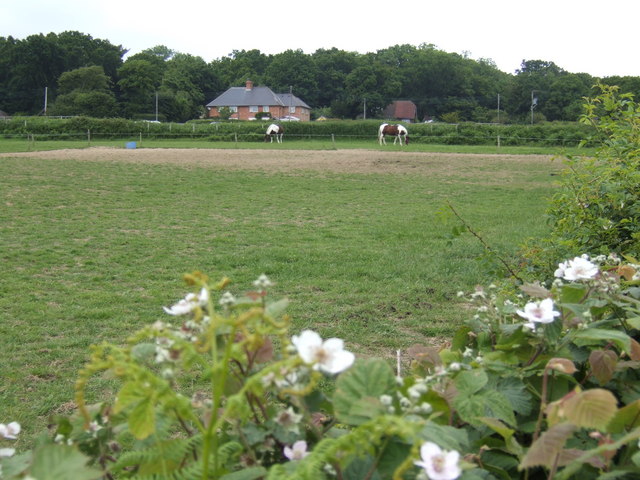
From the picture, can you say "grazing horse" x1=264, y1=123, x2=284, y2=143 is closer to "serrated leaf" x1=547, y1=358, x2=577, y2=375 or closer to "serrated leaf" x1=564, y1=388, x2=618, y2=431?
"serrated leaf" x1=547, y1=358, x2=577, y2=375

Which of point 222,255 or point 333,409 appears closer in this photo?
point 333,409

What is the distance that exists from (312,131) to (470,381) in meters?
41.3

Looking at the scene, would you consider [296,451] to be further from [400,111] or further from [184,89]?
[184,89]

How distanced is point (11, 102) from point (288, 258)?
76912 mm

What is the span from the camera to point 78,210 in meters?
11.2

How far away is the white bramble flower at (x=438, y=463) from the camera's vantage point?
63 centimetres

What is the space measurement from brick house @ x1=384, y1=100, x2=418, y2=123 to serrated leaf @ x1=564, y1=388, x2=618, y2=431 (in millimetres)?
80881

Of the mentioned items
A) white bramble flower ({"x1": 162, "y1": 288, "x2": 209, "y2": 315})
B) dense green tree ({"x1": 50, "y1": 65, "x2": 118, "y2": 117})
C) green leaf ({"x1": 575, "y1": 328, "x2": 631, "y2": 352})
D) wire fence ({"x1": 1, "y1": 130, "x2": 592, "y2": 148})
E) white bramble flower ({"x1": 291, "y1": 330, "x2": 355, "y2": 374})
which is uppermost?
dense green tree ({"x1": 50, "y1": 65, "x2": 118, "y2": 117})

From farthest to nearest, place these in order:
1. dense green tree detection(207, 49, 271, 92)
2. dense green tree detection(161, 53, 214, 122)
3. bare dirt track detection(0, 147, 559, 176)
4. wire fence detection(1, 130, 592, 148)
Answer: dense green tree detection(207, 49, 271, 92) → dense green tree detection(161, 53, 214, 122) → wire fence detection(1, 130, 592, 148) → bare dirt track detection(0, 147, 559, 176)

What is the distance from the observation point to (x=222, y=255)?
7.66 metres

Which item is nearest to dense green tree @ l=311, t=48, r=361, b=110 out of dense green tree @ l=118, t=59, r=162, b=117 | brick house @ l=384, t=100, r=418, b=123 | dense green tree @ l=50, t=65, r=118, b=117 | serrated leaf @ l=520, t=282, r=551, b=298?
brick house @ l=384, t=100, r=418, b=123

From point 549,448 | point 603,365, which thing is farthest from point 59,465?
point 603,365

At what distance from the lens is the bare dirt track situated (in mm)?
19812

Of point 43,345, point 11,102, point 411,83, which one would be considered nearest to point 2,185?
point 43,345
